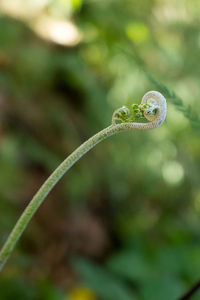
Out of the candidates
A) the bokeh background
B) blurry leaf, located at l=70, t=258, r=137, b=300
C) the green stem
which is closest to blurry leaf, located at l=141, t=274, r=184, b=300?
blurry leaf, located at l=70, t=258, r=137, b=300

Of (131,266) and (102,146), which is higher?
(102,146)

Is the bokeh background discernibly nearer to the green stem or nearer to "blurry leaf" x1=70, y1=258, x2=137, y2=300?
"blurry leaf" x1=70, y1=258, x2=137, y2=300

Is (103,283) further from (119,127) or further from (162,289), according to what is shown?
(119,127)

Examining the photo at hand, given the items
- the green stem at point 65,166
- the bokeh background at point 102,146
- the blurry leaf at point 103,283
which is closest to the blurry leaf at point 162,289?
the blurry leaf at point 103,283

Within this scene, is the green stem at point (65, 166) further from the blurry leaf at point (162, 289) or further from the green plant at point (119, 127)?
the blurry leaf at point (162, 289)

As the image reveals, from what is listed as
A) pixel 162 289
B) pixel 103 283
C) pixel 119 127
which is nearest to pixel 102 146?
pixel 103 283

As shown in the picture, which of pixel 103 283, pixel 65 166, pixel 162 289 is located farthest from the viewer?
pixel 103 283

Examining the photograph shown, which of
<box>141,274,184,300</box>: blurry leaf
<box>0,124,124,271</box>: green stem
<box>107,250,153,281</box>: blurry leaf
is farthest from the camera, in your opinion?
<box>107,250,153,281</box>: blurry leaf

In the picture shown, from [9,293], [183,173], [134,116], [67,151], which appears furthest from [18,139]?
[134,116]
